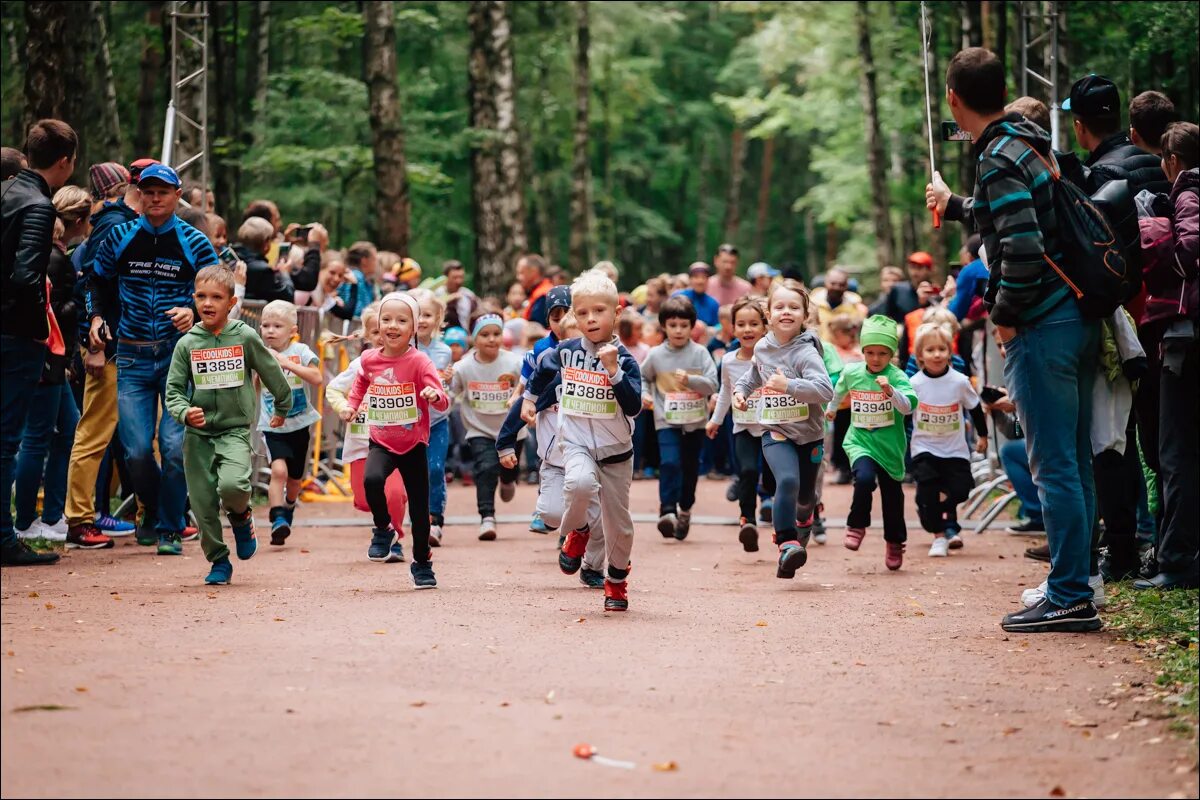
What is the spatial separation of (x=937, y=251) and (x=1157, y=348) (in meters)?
23.8

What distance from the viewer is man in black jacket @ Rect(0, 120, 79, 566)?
32.1ft

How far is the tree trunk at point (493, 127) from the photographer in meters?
26.9

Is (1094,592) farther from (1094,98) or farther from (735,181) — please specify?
(735,181)

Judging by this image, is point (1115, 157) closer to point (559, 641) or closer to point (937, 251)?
Result: point (559, 641)

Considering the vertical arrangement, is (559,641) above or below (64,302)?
below

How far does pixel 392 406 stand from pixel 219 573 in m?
1.48

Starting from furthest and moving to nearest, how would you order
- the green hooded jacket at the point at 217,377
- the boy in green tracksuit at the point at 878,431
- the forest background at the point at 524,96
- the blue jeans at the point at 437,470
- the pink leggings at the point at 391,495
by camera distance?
the forest background at the point at 524,96 → the blue jeans at the point at 437,470 → the boy in green tracksuit at the point at 878,431 → the pink leggings at the point at 391,495 → the green hooded jacket at the point at 217,377

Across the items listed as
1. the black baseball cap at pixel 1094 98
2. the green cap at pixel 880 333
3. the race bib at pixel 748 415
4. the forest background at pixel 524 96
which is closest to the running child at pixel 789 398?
the green cap at pixel 880 333

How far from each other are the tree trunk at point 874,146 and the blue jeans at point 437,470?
74.8ft

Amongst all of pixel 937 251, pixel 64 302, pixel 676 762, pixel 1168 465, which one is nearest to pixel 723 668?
pixel 676 762

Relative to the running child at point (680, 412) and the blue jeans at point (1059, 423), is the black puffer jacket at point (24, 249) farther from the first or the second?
the blue jeans at point (1059, 423)

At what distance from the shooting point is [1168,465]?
9125 mm

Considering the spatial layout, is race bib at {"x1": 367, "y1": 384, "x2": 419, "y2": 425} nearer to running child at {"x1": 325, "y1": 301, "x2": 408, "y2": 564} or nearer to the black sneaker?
running child at {"x1": 325, "y1": 301, "x2": 408, "y2": 564}

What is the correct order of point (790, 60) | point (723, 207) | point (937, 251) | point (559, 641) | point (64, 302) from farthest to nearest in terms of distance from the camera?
point (723, 207) < point (790, 60) < point (937, 251) < point (64, 302) < point (559, 641)
